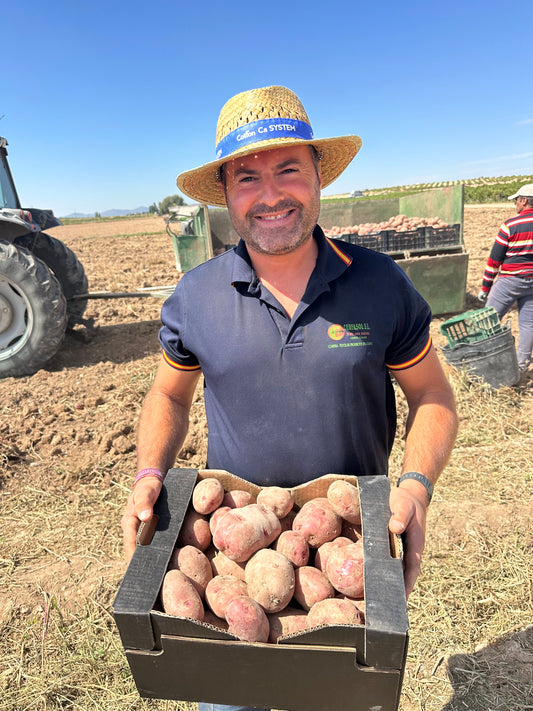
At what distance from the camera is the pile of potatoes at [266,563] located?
1223 millimetres

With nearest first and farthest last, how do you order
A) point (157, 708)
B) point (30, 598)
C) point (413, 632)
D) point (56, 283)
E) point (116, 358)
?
point (157, 708)
point (413, 632)
point (30, 598)
point (56, 283)
point (116, 358)

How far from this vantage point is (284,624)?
1293 mm

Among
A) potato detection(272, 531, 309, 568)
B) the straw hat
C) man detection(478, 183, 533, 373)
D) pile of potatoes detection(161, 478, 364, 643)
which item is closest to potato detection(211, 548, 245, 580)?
pile of potatoes detection(161, 478, 364, 643)

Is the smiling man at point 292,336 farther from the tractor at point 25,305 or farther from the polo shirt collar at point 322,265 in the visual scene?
the tractor at point 25,305

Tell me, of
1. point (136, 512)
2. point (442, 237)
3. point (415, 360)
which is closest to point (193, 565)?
point (136, 512)

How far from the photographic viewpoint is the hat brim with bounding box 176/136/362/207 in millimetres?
1649

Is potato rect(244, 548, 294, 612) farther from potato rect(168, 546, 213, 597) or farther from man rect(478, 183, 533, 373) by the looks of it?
man rect(478, 183, 533, 373)

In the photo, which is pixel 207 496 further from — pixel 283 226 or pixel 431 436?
pixel 283 226

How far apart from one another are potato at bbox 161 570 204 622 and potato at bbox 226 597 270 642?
0.27 feet

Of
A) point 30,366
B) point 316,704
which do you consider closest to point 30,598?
point 316,704

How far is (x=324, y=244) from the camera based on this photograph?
71.5 inches

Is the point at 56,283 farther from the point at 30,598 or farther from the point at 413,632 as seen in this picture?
the point at 413,632

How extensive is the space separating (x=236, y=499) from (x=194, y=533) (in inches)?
6.8

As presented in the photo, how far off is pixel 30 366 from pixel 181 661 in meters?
5.46
